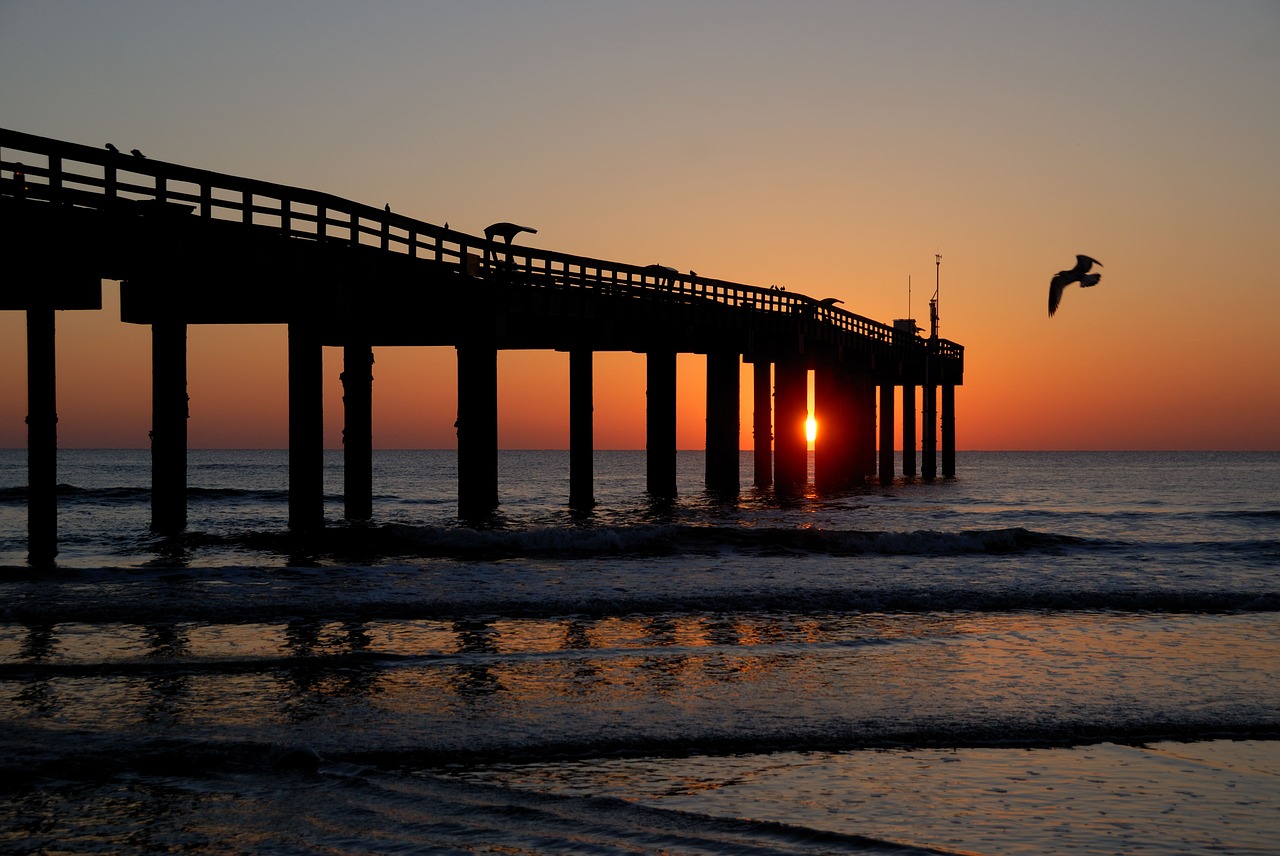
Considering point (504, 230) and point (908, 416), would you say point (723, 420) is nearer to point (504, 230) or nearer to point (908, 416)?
point (504, 230)

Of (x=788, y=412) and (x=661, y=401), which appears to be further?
(x=788, y=412)

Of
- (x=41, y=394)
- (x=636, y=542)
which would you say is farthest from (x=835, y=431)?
(x=41, y=394)

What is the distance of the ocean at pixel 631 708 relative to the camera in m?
6.80

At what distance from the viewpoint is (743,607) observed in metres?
16.9

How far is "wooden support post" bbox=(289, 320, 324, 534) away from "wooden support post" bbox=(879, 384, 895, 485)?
156 ft

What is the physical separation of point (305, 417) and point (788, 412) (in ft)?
96.3

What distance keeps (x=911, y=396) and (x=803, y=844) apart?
70.6m

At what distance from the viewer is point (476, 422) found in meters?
31.4

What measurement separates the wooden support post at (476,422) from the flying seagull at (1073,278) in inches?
576

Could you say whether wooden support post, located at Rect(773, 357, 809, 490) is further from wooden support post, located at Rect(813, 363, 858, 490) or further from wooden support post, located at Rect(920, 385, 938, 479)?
wooden support post, located at Rect(920, 385, 938, 479)

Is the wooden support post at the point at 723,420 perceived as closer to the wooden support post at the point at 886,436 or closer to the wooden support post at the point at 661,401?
the wooden support post at the point at 661,401

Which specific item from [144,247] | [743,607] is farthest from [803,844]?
[144,247]

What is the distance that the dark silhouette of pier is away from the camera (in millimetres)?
18938

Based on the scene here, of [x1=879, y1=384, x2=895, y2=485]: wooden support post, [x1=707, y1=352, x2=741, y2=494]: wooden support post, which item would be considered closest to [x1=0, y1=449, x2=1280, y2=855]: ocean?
[x1=707, y1=352, x2=741, y2=494]: wooden support post
